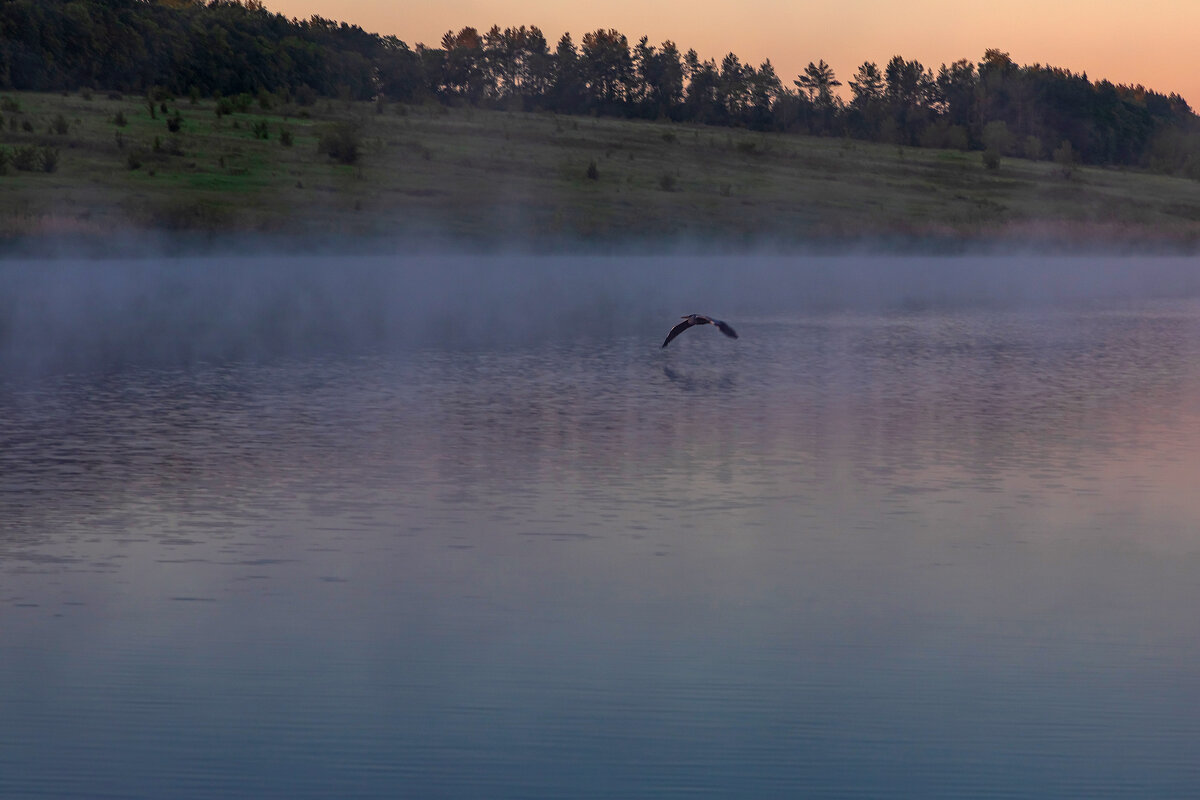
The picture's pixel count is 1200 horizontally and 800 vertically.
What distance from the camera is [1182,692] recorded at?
7129mm

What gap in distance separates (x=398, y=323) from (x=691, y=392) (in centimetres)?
1119

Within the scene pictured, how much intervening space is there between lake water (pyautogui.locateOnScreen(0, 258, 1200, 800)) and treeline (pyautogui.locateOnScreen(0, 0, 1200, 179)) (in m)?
59.7

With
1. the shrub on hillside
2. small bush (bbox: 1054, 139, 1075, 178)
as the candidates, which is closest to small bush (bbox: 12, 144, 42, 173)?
the shrub on hillside

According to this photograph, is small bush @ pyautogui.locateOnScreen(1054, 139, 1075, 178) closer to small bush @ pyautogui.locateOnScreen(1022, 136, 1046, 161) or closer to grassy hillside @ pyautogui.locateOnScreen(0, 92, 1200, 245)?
small bush @ pyautogui.locateOnScreen(1022, 136, 1046, 161)

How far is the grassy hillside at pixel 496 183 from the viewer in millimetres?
50938

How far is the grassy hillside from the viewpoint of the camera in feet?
167

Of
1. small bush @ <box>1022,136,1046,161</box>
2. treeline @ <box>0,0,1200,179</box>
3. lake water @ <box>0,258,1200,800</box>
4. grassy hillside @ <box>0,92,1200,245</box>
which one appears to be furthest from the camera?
small bush @ <box>1022,136,1046,161</box>

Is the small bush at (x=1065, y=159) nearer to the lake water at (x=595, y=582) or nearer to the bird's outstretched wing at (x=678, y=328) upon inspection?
the bird's outstretched wing at (x=678, y=328)

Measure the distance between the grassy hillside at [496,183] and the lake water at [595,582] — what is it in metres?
31.6

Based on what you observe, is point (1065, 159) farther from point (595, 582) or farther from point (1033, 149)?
point (595, 582)

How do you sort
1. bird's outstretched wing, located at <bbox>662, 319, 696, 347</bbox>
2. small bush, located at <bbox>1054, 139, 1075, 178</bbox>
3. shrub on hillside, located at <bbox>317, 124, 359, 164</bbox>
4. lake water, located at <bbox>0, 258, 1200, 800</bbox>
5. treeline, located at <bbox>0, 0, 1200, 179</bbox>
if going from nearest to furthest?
lake water, located at <bbox>0, 258, 1200, 800</bbox>, bird's outstretched wing, located at <bbox>662, 319, 696, 347</bbox>, shrub on hillside, located at <bbox>317, 124, 359, 164</bbox>, treeline, located at <bbox>0, 0, 1200, 179</bbox>, small bush, located at <bbox>1054, 139, 1075, 178</bbox>

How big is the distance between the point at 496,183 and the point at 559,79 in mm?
53004

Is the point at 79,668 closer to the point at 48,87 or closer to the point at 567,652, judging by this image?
the point at 567,652

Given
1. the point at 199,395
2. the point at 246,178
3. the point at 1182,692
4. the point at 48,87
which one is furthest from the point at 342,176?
the point at 1182,692
